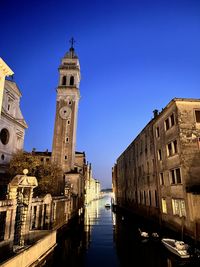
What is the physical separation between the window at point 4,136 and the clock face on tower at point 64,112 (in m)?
17.6

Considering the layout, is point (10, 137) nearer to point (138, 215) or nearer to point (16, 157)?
point (16, 157)

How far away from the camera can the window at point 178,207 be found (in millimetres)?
16448

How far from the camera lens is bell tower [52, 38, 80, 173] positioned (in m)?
45.7

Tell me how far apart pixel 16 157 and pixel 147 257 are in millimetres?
22401

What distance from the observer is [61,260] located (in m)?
11.8

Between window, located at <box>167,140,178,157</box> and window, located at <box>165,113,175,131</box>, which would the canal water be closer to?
window, located at <box>167,140,178,157</box>

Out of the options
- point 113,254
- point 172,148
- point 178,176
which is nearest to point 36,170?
point 113,254

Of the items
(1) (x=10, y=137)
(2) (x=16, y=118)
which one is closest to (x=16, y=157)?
(1) (x=10, y=137)

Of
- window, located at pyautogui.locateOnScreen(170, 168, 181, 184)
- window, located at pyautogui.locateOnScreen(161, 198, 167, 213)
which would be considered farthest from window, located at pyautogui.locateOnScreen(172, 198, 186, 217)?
window, located at pyautogui.locateOnScreen(161, 198, 167, 213)

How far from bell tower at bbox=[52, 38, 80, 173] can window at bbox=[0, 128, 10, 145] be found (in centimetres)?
1313

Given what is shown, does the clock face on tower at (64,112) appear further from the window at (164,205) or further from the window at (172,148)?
the window at (164,205)

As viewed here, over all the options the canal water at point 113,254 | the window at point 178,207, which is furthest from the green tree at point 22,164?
the window at point 178,207

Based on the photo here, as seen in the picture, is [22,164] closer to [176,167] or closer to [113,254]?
[113,254]

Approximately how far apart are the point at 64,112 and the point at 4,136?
19036 mm
